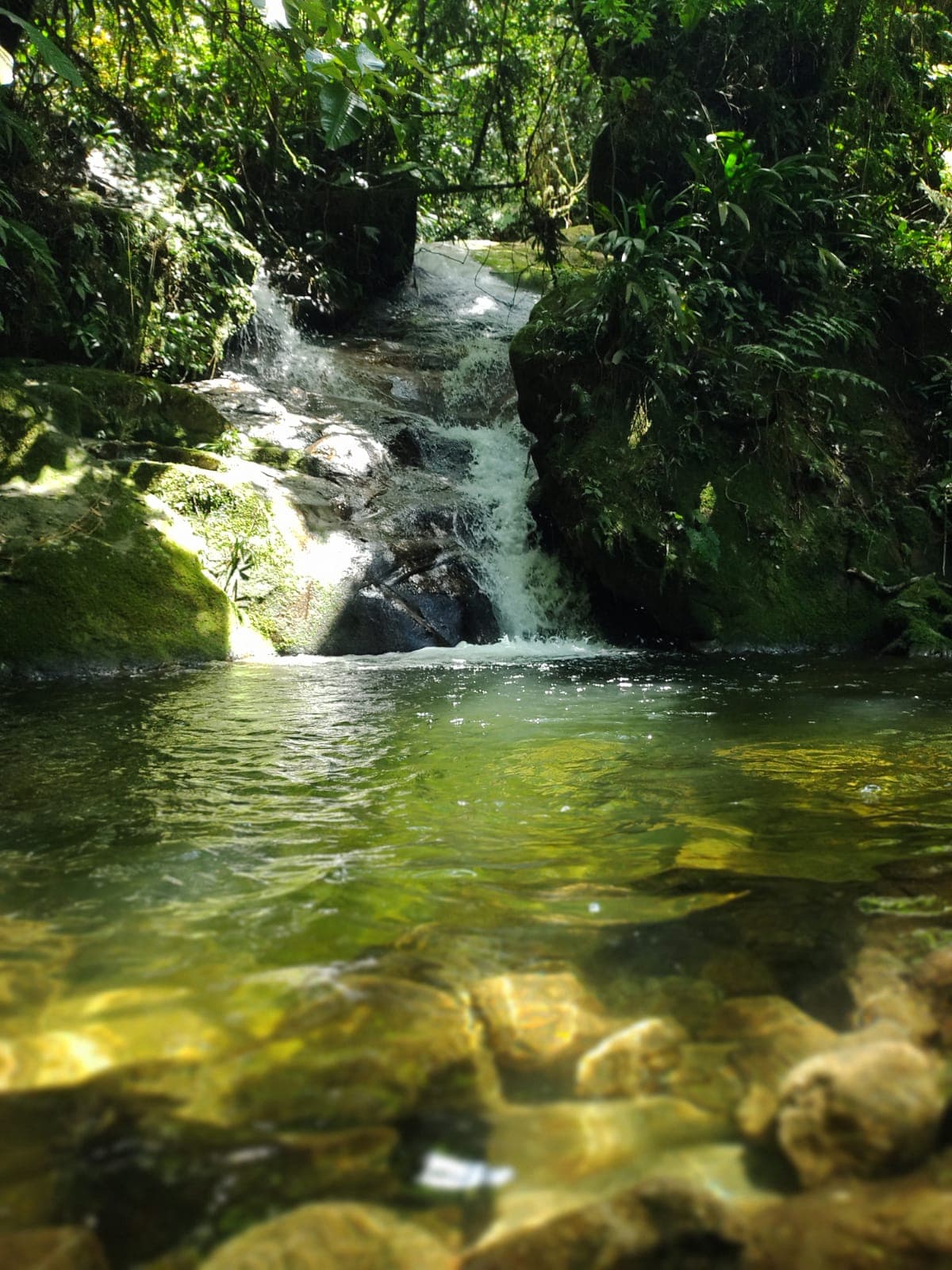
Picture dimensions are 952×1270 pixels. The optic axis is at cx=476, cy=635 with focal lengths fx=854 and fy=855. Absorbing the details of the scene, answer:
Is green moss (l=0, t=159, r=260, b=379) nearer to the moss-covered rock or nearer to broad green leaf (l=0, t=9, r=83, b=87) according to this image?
the moss-covered rock

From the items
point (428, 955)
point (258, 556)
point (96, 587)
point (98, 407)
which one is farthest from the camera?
point (98, 407)

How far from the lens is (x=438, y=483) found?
913 centimetres

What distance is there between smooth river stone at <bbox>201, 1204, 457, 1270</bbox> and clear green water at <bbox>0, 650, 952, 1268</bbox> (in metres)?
0.04

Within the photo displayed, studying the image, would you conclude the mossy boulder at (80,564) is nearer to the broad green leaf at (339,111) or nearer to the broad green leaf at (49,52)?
the broad green leaf at (49,52)

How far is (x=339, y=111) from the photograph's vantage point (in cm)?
261

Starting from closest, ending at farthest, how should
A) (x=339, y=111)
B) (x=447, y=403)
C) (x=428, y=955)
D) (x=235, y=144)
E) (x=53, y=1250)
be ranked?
(x=53, y=1250), (x=428, y=955), (x=339, y=111), (x=235, y=144), (x=447, y=403)

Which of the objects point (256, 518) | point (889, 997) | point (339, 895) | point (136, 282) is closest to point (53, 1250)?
point (339, 895)

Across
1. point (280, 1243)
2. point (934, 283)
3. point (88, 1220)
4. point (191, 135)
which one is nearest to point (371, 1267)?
point (280, 1243)

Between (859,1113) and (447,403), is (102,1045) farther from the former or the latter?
(447,403)

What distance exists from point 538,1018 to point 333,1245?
2.02 ft

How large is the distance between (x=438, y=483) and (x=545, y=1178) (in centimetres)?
829

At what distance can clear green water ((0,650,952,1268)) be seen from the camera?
4.17 ft

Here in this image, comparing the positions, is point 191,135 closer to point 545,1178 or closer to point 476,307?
point 476,307

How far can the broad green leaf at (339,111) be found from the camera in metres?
2.60
